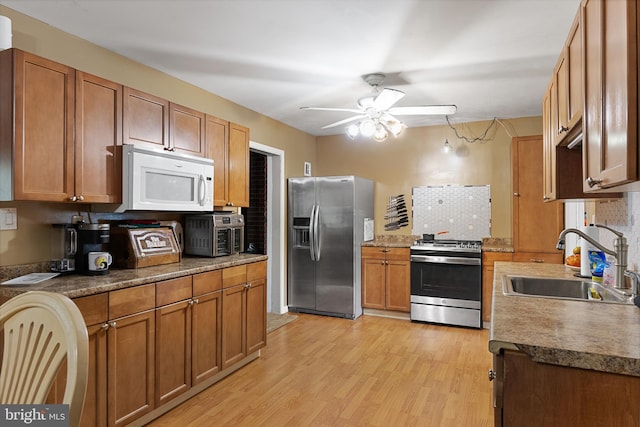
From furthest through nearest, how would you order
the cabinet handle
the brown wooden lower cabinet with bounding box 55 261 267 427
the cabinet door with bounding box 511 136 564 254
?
the cabinet door with bounding box 511 136 564 254, the brown wooden lower cabinet with bounding box 55 261 267 427, the cabinet handle

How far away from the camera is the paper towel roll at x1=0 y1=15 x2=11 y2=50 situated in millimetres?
2043

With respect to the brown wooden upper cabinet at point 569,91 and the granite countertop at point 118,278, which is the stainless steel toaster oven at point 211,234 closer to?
the granite countertop at point 118,278

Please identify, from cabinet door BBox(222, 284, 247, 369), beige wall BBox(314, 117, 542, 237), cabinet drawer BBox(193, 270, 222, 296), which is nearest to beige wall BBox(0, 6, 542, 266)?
beige wall BBox(314, 117, 542, 237)

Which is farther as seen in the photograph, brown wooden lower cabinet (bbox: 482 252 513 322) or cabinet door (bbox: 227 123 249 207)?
brown wooden lower cabinet (bbox: 482 252 513 322)

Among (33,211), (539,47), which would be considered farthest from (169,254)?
(539,47)

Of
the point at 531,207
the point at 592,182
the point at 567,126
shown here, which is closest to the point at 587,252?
Result: the point at 567,126

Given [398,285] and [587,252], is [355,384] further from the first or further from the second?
[398,285]

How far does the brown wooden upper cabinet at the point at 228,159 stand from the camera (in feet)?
10.9

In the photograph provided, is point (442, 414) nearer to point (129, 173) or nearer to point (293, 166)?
point (129, 173)

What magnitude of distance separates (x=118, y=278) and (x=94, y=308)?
27 centimetres

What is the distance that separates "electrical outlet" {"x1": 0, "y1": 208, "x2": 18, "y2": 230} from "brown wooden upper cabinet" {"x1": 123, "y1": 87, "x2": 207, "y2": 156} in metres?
0.74

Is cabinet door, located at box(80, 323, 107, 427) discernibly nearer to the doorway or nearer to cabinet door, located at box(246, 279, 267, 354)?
cabinet door, located at box(246, 279, 267, 354)

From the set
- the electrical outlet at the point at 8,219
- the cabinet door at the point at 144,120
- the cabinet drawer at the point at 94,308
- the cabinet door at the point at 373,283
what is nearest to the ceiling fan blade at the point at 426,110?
the cabinet door at the point at 144,120

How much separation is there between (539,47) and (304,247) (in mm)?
3252
